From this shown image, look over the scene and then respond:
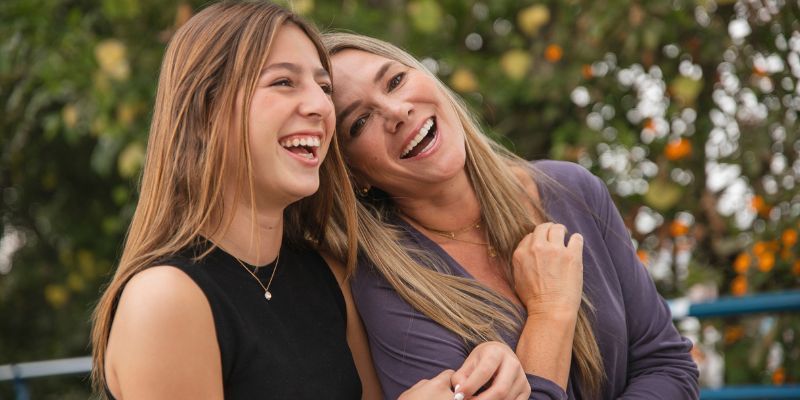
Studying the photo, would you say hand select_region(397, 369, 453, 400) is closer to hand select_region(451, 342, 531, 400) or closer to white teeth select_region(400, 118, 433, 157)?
hand select_region(451, 342, 531, 400)

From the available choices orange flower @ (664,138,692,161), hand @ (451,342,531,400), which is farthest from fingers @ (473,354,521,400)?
Result: orange flower @ (664,138,692,161)

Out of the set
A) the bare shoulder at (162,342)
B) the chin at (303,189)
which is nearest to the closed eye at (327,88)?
the chin at (303,189)

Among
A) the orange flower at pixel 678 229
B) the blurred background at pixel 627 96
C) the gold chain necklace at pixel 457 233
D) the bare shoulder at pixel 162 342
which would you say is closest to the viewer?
the bare shoulder at pixel 162 342

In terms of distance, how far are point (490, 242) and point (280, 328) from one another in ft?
1.90

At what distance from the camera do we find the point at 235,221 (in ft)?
6.43

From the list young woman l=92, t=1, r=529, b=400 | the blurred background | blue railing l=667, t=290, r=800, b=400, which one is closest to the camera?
young woman l=92, t=1, r=529, b=400

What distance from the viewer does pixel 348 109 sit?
2.22 meters

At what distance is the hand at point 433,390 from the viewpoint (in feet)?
6.26

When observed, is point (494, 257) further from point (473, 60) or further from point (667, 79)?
point (473, 60)

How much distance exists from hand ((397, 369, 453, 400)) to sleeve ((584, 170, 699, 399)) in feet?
1.47

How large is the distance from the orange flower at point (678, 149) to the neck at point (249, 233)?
1864mm

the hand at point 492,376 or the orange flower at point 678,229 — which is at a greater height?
the hand at point 492,376

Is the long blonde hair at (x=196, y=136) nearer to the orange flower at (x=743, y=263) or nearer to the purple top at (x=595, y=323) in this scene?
the purple top at (x=595, y=323)

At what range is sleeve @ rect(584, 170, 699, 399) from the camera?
86.0 inches
